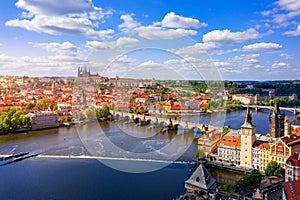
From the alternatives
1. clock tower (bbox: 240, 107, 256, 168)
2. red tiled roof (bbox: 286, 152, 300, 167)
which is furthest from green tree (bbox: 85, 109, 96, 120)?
red tiled roof (bbox: 286, 152, 300, 167)

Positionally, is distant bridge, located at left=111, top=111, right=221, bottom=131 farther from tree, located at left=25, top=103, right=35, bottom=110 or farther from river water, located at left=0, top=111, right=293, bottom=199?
tree, located at left=25, top=103, right=35, bottom=110

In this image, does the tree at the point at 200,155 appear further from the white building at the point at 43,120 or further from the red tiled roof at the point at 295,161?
the white building at the point at 43,120

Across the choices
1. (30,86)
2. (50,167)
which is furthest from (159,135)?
(30,86)

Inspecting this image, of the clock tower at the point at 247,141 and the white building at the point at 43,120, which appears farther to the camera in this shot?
the white building at the point at 43,120

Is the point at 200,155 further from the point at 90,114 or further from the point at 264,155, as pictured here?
the point at 90,114

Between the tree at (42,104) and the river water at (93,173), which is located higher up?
the tree at (42,104)

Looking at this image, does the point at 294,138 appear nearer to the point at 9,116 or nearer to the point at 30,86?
the point at 9,116

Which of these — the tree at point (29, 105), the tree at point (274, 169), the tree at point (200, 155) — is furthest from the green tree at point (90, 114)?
the tree at point (274, 169)
